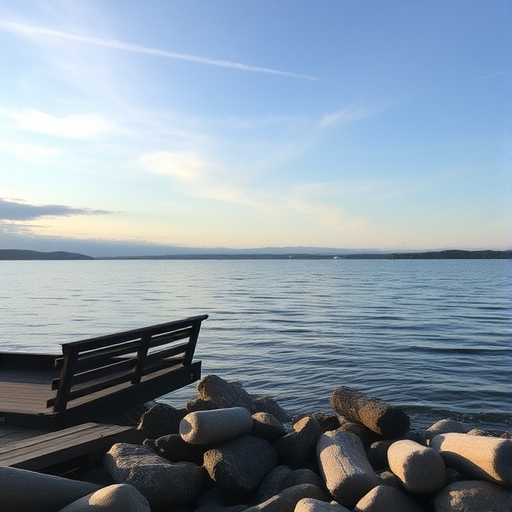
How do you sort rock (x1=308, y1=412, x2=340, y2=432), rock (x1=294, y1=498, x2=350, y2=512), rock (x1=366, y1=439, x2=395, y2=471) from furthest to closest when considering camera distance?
1. rock (x1=308, y1=412, x2=340, y2=432)
2. rock (x1=366, y1=439, x2=395, y2=471)
3. rock (x1=294, y1=498, x2=350, y2=512)

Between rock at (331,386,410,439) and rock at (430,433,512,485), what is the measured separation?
103 cm

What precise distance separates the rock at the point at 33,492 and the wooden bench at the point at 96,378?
86.5 inches

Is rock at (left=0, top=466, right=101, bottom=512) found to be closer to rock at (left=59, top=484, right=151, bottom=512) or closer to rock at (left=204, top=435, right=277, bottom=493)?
rock at (left=59, top=484, right=151, bottom=512)

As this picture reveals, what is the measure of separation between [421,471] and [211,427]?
214 cm

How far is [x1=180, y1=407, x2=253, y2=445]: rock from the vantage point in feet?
19.7

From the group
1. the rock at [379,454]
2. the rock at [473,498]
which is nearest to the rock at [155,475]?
the rock at [379,454]

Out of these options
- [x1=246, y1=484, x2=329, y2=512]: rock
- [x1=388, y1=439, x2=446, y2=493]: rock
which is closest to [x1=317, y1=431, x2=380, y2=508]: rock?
[x1=246, y1=484, x2=329, y2=512]: rock

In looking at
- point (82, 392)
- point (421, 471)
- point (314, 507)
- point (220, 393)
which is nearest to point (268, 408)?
point (220, 393)

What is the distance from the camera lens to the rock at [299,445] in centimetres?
654

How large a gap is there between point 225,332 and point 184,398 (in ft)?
39.4

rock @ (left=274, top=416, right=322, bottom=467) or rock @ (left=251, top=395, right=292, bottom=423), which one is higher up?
rock @ (left=274, top=416, right=322, bottom=467)

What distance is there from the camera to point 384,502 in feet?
16.4

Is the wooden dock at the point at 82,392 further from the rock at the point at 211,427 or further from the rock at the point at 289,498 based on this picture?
the rock at the point at 289,498

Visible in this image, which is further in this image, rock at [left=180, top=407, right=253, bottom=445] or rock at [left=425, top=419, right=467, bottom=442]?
rock at [left=425, top=419, right=467, bottom=442]
